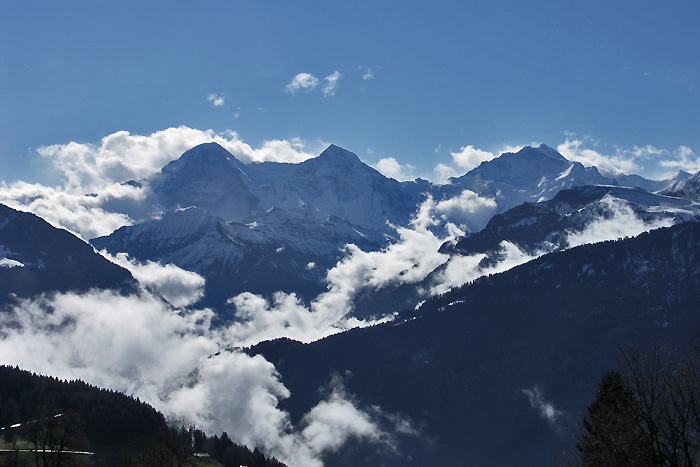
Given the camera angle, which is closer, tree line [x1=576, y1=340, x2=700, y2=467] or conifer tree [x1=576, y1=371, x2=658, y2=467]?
tree line [x1=576, y1=340, x2=700, y2=467]

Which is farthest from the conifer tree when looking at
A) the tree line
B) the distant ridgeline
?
the distant ridgeline

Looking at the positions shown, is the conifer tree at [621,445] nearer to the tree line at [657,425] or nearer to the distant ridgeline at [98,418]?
the tree line at [657,425]

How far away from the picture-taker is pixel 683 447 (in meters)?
32.5

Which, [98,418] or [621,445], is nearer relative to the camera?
[621,445]

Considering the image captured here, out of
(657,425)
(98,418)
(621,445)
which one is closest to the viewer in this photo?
(621,445)

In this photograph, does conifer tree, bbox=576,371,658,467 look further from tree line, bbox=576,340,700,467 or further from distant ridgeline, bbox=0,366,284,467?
distant ridgeline, bbox=0,366,284,467

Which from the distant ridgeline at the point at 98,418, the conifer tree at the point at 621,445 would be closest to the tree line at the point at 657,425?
the conifer tree at the point at 621,445

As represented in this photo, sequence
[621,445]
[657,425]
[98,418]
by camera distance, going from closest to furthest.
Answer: [621,445], [657,425], [98,418]

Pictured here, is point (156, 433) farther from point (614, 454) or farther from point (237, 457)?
point (614, 454)

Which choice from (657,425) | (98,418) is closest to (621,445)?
(657,425)

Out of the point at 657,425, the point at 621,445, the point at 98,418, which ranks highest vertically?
the point at 98,418

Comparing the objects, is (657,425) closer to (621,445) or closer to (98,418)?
(621,445)

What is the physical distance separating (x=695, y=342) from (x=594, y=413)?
11702mm

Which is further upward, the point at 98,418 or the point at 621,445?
the point at 98,418
